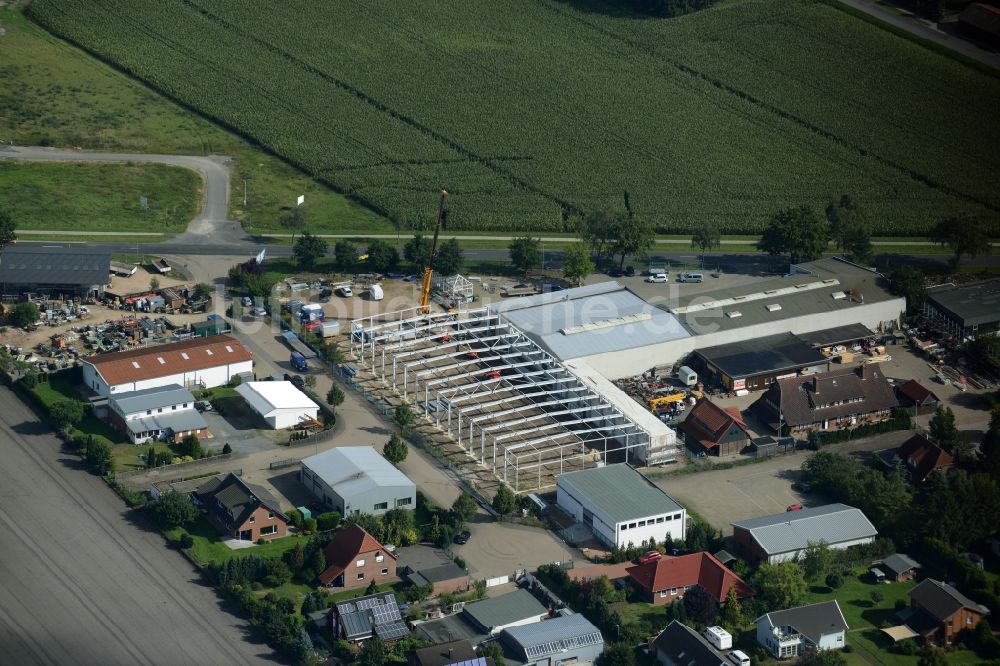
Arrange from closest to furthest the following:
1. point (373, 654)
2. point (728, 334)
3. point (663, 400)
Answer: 1. point (373, 654)
2. point (663, 400)
3. point (728, 334)

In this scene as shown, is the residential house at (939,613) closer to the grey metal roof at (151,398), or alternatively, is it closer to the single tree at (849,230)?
the grey metal roof at (151,398)

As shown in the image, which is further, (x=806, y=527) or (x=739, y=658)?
(x=806, y=527)

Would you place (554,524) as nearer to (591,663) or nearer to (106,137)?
(591,663)

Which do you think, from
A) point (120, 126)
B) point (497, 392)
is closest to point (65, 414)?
point (497, 392)

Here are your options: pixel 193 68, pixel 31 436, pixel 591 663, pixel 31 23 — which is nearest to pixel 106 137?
pixel 193 68

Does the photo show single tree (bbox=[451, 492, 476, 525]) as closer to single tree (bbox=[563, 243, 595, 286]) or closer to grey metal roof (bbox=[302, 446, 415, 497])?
grey metal roof (bbox=[302, 446, 415, 497])

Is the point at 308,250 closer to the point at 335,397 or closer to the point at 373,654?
the point at 335,397

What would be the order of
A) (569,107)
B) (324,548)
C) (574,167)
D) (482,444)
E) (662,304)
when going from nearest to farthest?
(324,548), (482,444), (662,304), (574,167), (569,107)
